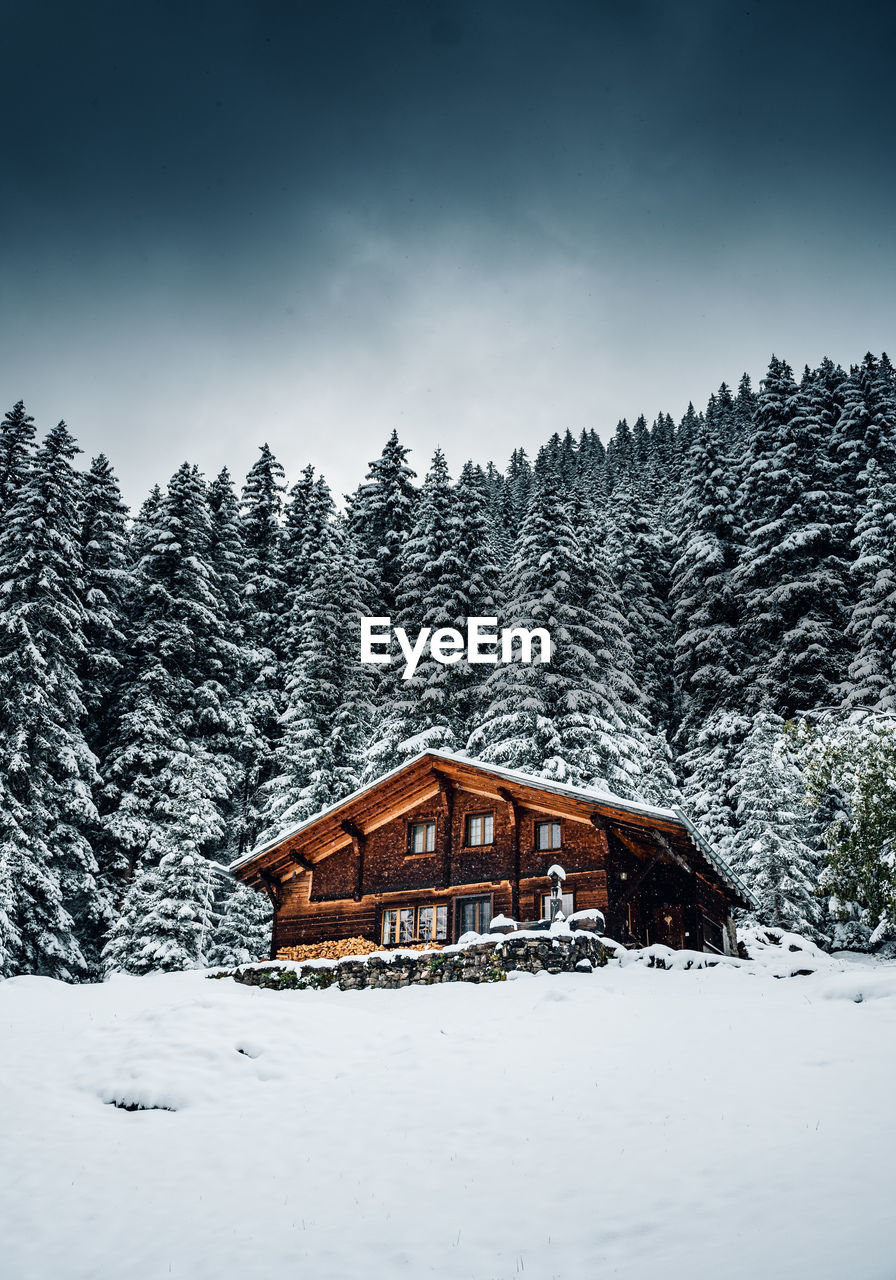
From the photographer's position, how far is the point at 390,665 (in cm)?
3662

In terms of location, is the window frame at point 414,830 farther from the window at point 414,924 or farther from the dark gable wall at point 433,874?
the window at point 414,924

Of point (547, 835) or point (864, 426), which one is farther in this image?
point (864, 426)

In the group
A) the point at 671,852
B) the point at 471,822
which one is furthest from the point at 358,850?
the point at 671,852

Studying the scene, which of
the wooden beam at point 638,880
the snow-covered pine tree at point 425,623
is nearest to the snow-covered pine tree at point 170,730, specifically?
the snow-covered pine tree at point 425,623

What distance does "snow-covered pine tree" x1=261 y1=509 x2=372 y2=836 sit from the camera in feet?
113

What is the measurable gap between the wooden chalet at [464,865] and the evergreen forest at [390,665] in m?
2.70

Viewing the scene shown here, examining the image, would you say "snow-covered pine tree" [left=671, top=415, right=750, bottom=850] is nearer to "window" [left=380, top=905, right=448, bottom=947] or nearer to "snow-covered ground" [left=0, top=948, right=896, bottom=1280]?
"window" [left=380, top=905, right=448, bottom=947]

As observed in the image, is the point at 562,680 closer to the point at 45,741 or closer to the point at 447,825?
the point at 447,825

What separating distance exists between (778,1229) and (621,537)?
41.1 meters

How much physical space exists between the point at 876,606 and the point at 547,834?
568 inches

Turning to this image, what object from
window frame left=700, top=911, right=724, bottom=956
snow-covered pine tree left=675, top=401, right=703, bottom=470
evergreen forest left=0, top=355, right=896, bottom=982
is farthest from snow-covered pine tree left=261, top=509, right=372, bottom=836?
snow-covered pine tree left=675, top=401, right=703, bottom=470

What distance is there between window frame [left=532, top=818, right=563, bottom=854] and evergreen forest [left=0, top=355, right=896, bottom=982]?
5077mm

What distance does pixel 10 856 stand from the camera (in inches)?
981

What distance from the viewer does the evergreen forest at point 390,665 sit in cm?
2789
